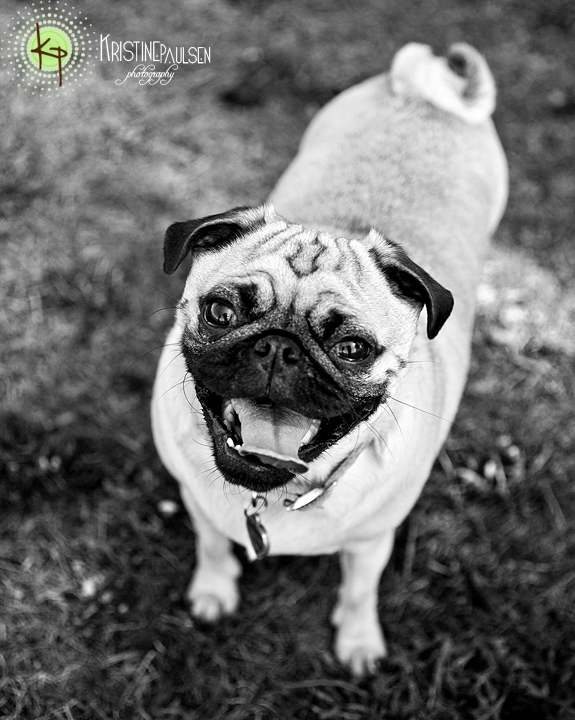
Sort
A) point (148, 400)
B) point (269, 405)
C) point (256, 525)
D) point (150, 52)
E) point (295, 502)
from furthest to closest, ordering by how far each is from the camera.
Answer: point (150, 52), point (148, 400), point (256, 525), point (295, 502), point (269, 405)

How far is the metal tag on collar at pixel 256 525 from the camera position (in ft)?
8.73

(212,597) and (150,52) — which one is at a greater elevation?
(150,52)

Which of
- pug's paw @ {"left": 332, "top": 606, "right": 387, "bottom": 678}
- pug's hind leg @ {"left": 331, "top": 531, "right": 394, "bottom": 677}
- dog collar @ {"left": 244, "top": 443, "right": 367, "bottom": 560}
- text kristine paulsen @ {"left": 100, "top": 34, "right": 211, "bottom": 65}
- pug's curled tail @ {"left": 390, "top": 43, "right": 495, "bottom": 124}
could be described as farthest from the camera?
text kristine paulsen @ {"left": 100, "top": 34, "right": 211, "bottom": 65}

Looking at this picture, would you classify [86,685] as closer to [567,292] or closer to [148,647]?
[148,647]

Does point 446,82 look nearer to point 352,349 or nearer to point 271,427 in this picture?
point 352,349

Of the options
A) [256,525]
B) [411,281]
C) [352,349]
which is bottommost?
[256,525]

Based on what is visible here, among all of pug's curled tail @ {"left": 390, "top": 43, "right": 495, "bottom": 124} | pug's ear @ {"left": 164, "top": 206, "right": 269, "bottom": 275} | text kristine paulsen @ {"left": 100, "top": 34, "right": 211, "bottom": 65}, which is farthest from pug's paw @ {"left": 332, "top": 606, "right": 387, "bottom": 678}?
text kristine paulsen @ {"left": 100, "top": 34, "right": 211, "bottom": 65}

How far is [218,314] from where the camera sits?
2.34 meters

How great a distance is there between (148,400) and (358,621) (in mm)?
1849

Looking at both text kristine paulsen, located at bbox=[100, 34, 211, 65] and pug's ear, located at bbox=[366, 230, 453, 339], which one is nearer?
pug's ear, located at bbox=[366, 230, 453, 339]

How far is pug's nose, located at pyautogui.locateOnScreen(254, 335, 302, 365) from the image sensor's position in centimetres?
217
